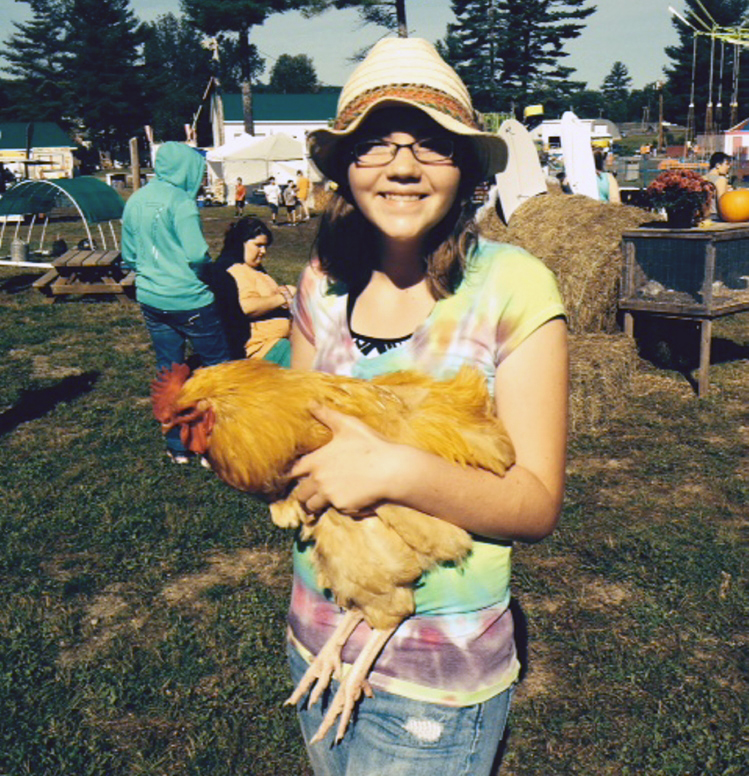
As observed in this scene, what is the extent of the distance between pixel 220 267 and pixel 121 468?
6.61 ft

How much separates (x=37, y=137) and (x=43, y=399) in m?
52.6

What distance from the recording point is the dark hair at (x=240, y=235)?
7.12 metres

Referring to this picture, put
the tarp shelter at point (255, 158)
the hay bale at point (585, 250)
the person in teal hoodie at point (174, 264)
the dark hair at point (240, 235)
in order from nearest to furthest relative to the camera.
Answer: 1. the person in teal hoodie at point (174, 264)
2. the dark hair at point (240, 235)
3. the hay bale at point (585, 250)
4. the tarp shelter at point (255, 158)

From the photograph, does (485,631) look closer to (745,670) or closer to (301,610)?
(301,610)

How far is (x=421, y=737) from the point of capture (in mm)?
1636

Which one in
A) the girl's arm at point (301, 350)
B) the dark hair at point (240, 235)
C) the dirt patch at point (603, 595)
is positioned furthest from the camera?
the dark hair at point (240, 235)

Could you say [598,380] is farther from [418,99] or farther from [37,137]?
[37,137]

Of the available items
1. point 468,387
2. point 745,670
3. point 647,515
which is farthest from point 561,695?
point 468,387

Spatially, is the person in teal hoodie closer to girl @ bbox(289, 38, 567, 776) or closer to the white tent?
girl @ bbox(289, 38, 567, 776)

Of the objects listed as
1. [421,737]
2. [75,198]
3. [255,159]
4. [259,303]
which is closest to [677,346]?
[259,303]

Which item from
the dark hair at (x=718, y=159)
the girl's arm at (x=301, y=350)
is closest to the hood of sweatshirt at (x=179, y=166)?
the girl's arm at (x=301, y=350)

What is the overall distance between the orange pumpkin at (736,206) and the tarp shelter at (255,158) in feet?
78.0

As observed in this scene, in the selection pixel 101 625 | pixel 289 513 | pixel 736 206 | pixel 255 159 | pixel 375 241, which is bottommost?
pixel 101 625

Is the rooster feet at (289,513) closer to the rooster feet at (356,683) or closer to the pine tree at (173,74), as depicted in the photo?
the rooster feet at (356,683)
